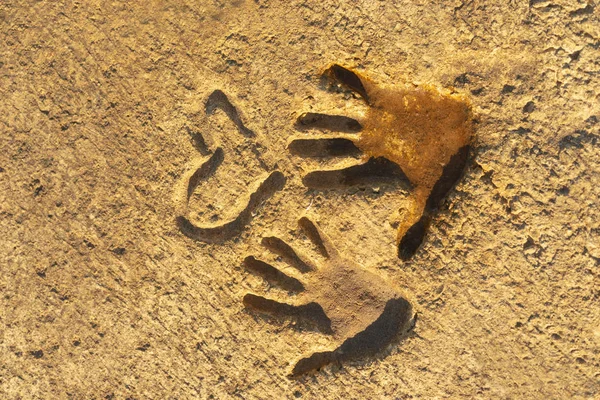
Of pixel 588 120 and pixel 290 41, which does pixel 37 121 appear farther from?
pixel 588 120

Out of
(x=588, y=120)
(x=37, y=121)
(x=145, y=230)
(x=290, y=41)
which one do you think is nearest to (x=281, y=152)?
(x=290, y=41)

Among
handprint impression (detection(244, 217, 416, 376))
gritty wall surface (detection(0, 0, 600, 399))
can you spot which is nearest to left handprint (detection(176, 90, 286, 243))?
gritty wall surface (detection(0, 0, 600, 399))

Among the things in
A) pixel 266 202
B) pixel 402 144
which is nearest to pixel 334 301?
pixel 266 202

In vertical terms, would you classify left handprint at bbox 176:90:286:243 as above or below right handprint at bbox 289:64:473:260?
below

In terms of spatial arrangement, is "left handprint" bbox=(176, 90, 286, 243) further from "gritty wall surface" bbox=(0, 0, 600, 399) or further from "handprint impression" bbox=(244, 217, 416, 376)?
"handprint impression" bbox=(244, 217, 416, 376)

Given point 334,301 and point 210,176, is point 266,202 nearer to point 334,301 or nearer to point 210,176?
point 210,176

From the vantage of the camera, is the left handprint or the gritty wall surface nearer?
the gritty wall surface

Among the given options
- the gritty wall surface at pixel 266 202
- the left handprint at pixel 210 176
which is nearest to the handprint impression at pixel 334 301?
the gritty wall surface at pixel 266 202
